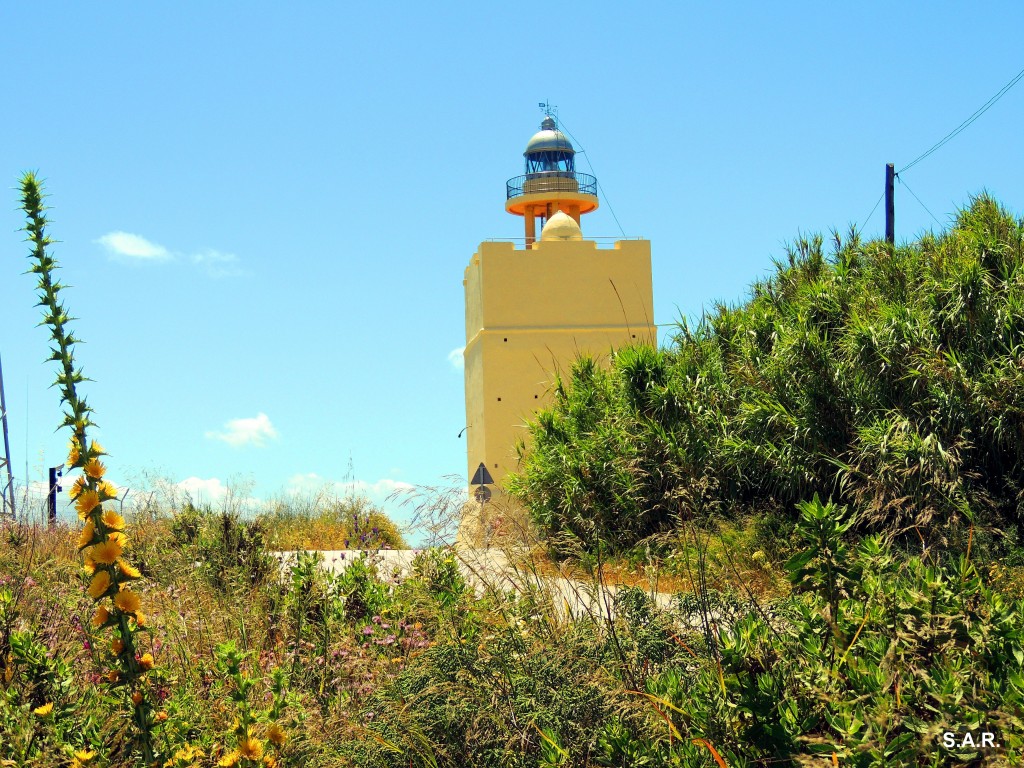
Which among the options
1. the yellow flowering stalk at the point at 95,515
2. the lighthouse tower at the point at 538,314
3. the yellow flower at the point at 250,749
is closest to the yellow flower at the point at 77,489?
the yellow flowering stalk at the point at 95,515

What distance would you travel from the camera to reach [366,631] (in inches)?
195

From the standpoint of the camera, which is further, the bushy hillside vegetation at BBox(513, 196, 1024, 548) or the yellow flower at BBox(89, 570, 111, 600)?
the bushy hillside vegetation at BBox(513, 196, 1024, 548)

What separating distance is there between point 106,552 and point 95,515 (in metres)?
0.12

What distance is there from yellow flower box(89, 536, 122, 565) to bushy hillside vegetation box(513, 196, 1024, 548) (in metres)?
4.17

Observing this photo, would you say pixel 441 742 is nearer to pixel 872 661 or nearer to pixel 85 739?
pixel 85 739

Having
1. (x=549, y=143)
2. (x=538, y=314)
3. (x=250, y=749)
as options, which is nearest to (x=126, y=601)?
(x=250, y=749)

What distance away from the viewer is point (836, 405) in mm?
8695

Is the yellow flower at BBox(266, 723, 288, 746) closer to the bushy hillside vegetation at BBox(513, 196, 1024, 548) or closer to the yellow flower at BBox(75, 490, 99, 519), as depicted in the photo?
the yellow flower at BBox(75, 490, 99, 519)

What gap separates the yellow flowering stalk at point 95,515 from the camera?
2.91 m

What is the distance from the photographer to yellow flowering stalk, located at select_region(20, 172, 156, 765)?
9.53 feet

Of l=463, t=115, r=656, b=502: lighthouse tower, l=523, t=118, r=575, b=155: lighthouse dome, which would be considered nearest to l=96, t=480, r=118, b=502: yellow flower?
l=463, t=115, r=656, b=502: lighthouse tower

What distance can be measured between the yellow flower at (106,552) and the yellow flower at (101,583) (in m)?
0.06

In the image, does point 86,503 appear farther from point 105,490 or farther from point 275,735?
point 275,735

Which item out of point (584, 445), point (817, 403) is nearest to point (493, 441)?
point (584, 445)
